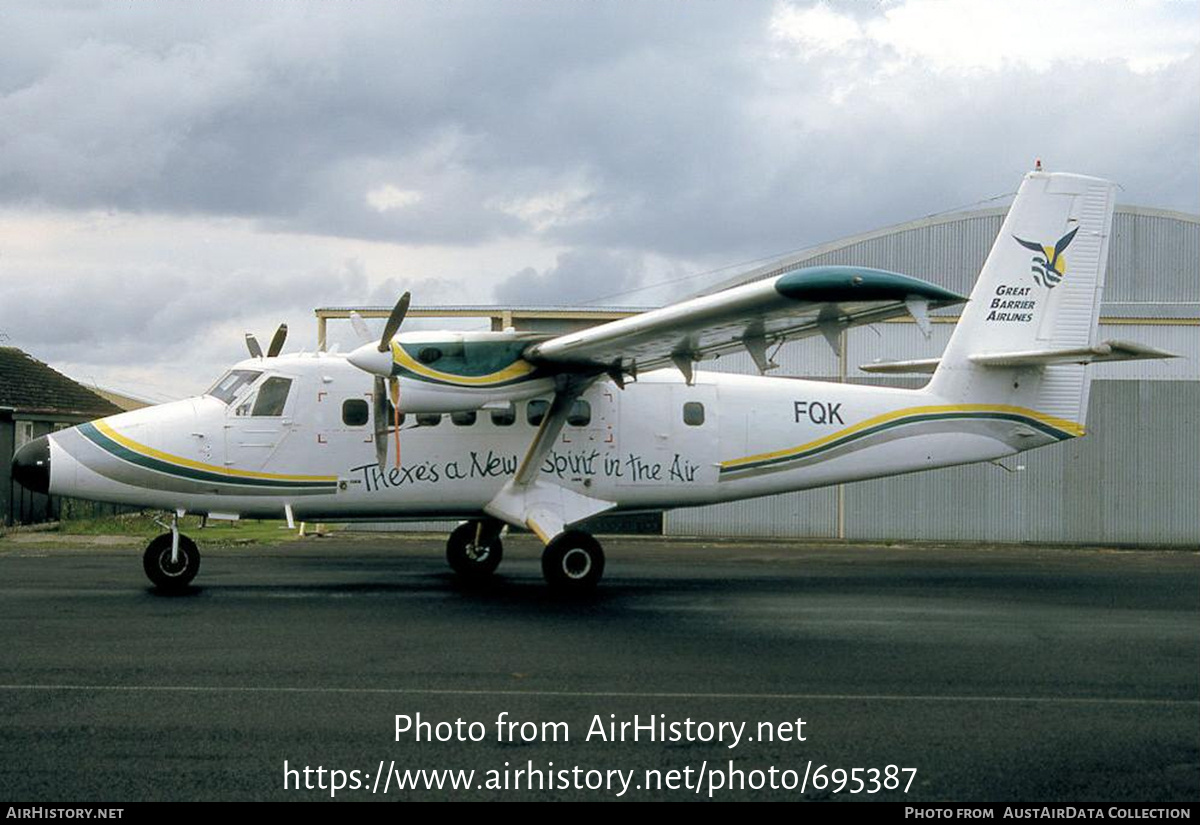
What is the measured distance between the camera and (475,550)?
1593 cm

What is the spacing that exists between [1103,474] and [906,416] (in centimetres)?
1034

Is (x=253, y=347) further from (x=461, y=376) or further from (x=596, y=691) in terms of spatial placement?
(x=596, y=691)

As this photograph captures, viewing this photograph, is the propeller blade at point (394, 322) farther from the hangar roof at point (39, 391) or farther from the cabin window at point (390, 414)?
the hangar roof at point (39, 391)

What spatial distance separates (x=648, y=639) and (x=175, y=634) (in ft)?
13.7

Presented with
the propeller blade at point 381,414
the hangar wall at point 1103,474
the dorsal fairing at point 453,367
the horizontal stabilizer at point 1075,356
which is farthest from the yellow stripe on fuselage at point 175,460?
the hangar wall at point 1103,474

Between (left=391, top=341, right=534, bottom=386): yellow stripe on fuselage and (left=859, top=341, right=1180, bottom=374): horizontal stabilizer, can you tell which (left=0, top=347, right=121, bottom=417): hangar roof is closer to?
(left=391, top=341, right=534, bottom=386): yellow stripe on fuselage

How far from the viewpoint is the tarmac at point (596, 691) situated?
630 centimetres

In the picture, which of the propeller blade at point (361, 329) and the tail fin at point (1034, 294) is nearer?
the propeller blade at point (361, 329)

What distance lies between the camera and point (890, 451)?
16.1 m

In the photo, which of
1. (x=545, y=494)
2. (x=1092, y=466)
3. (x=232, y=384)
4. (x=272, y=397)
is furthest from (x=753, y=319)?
(x=1092, y=466)

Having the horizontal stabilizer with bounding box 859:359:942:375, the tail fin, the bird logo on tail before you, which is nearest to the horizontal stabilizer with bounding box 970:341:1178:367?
the tail fin

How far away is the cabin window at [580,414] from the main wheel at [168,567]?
4.79 metres
